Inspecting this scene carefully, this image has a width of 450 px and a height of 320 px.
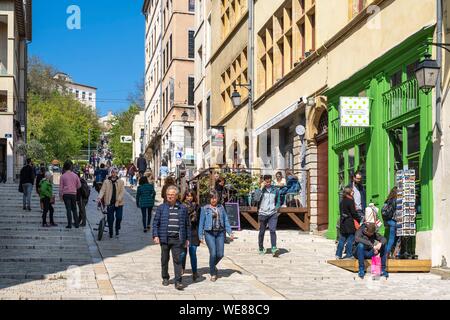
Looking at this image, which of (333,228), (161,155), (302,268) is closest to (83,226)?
(333,228)

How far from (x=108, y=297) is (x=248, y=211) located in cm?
1317

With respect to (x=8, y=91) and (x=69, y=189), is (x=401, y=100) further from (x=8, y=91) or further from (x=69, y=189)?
(x=8, y=91)

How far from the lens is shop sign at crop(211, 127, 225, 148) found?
120ft

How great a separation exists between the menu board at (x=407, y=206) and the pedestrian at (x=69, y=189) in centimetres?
1014

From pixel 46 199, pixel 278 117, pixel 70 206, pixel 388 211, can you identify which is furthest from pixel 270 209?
pixel 278 117

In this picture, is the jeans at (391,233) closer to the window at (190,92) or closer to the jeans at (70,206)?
the jeans at (70,206)

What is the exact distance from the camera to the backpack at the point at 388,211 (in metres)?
16.7

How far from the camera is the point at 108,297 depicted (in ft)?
40.8

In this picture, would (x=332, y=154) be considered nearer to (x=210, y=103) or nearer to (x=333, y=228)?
(x=333, y=228)

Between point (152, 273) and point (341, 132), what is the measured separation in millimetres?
8408

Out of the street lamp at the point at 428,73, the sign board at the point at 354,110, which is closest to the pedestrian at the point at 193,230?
the street lamp at the point at 428,73

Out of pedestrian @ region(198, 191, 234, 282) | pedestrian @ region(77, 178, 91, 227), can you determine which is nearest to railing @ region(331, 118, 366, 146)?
pedestrian @ region(198, 191, 234, 282)

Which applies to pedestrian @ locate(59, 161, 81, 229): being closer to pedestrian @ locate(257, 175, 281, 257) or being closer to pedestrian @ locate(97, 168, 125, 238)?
pedestrian @ locate(97, 168, 125, 238)

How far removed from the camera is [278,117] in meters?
27.9
